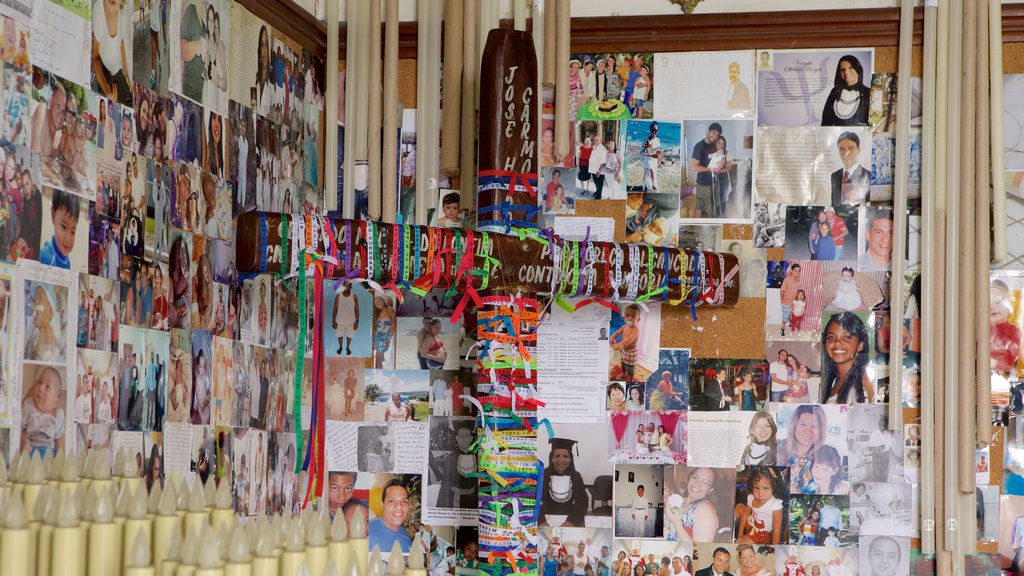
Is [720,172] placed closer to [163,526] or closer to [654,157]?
[654,157]

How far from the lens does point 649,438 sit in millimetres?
3736

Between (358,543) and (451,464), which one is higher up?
(358,543)

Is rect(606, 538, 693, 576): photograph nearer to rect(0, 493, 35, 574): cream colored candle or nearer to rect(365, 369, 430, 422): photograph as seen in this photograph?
rect(365, 369, 430, 422): photograph

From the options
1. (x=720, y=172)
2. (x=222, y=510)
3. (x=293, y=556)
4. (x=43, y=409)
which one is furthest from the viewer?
(x=720, y=172)

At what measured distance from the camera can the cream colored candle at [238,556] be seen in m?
1.42

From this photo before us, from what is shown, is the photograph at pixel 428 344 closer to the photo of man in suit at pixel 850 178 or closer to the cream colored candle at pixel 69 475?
the photo of man in suit at pixel 850 178

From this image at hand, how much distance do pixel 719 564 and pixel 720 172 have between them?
1288 mm

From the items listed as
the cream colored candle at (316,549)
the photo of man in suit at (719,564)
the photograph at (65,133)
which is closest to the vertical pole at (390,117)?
the photograph at (65,133)

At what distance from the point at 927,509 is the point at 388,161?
6.66 feet

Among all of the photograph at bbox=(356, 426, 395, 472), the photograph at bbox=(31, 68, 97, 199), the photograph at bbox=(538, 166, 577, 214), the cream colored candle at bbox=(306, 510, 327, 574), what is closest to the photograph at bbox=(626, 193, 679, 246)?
the photograph at bbox=(538, 166, 577, 214)

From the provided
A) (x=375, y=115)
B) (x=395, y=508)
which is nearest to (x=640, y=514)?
(x=395, y=508)

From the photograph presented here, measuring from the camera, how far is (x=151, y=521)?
1614 mm

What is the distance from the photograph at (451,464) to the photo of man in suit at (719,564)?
0.80 m

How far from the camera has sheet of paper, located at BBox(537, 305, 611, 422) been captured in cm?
377
